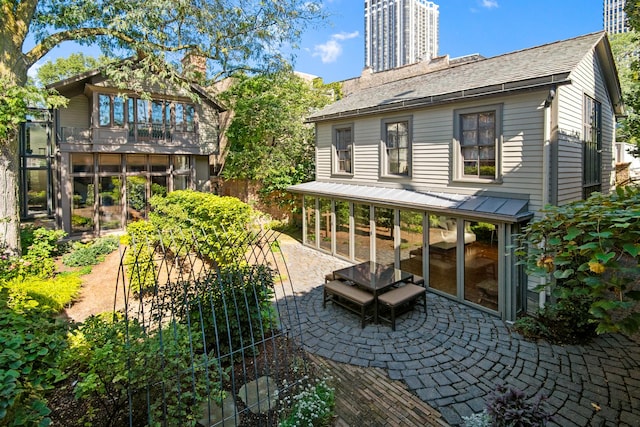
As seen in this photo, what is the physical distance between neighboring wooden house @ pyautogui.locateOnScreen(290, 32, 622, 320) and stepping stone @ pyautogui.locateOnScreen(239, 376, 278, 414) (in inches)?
220

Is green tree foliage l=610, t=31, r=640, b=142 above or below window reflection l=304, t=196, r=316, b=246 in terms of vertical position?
above

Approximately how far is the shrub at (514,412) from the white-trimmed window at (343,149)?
9457 mm

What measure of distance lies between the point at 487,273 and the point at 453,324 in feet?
5.21

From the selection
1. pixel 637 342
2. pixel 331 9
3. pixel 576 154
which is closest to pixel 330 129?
pixel 331 9

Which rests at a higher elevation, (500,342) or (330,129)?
(330,129)

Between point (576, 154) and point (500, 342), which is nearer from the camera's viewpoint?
point (500, 342)

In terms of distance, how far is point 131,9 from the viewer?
38.5ft

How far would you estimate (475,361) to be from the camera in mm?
5992

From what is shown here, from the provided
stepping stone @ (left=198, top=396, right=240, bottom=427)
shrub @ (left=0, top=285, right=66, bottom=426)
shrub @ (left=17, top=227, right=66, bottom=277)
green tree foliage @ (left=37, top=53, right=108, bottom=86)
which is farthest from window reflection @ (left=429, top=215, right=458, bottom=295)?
green tree foliage @ (left=37, top=53, right=108, bottom=86)

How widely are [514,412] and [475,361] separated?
2208 millimetres

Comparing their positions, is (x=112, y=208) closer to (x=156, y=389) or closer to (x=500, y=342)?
(x=156, y=389)

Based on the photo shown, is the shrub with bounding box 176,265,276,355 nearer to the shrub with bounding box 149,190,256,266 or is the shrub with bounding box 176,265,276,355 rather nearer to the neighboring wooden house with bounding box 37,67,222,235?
the shrub with bounding box 149,190,256,266

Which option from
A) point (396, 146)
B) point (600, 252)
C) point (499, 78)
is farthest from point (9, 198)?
point (499, 78)

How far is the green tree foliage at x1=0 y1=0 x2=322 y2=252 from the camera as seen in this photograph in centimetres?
998
